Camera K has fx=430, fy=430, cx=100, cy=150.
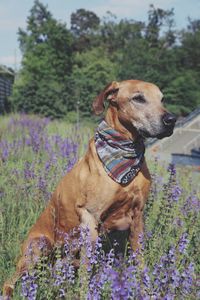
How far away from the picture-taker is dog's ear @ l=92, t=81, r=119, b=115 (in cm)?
322

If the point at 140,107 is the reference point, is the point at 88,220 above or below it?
below

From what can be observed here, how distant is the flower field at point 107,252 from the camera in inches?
73.5

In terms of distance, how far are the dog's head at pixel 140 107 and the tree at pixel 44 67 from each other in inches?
603

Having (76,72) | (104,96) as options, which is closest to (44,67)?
(76,72)

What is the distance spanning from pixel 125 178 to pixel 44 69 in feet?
62.2

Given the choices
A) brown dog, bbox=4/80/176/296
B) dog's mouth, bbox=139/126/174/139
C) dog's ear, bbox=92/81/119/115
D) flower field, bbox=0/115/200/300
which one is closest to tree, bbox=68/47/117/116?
flower field, bbox=0/115/200/300

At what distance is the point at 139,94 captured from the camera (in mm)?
3109

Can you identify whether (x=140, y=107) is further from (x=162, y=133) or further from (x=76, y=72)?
(x=76, y=72)

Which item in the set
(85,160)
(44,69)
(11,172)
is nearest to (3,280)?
(85,160)

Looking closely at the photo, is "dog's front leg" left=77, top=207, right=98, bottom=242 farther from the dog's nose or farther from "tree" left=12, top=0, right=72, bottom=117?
"tree" left=12, top=0, right=72, bottom=117

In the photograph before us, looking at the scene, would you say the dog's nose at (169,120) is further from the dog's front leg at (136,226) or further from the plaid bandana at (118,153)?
the dog's front leg at (136,226)

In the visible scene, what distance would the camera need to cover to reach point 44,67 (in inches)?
832

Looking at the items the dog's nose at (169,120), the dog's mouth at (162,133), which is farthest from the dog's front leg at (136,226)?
the dog's nose at (169,120)

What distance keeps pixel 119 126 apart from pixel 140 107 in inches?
8.5
